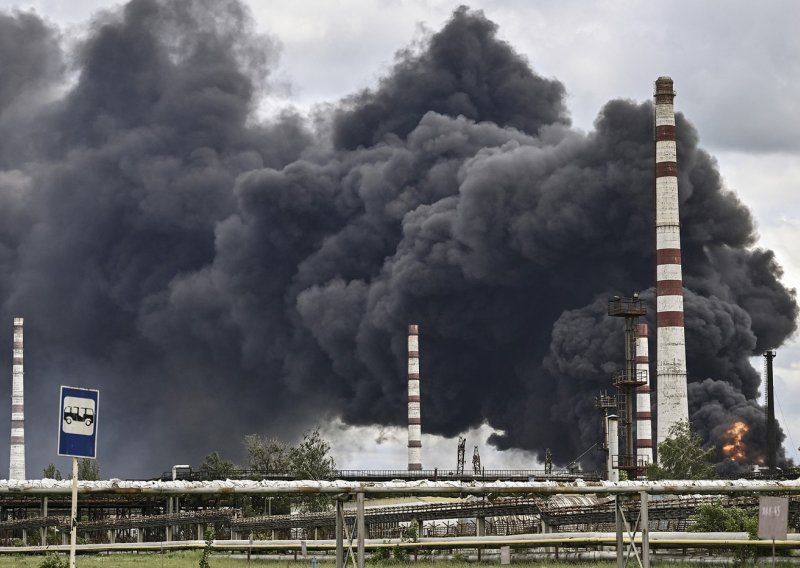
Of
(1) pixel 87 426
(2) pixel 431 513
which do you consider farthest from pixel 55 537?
(1) pixel 87 426

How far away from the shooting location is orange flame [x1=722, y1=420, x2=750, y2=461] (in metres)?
78.3

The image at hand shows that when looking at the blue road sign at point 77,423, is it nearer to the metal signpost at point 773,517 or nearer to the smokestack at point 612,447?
the metal signpost at point 773,517

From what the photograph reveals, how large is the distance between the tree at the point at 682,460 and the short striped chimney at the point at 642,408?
14.2ft

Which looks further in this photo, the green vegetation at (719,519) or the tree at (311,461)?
the tree at (311,461)

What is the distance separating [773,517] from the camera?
1734cm

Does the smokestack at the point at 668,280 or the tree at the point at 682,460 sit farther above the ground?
the smokestack at the point at 668,280

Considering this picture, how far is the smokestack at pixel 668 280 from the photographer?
6925 cm

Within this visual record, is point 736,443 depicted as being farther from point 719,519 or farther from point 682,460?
point 719,519

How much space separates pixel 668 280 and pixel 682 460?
10486mm

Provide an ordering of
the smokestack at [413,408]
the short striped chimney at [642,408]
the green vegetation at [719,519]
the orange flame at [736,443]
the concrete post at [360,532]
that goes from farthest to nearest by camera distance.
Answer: the smokestack at [413,408], the orange flame at [736,443], the short striped chimney at [642,408], the green vegetation at [719,519], the concrete post at [360,532]

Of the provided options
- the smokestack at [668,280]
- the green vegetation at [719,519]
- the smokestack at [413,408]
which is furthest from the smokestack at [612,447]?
the green vegetation at [719,519]

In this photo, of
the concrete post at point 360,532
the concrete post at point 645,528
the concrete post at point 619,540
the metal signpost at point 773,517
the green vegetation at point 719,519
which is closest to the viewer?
the concrete post at point 360,532

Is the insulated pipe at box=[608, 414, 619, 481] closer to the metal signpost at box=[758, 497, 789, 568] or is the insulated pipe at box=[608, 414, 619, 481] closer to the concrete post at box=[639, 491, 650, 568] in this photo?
the metal signpost at box=[758, 497, 789, 568]

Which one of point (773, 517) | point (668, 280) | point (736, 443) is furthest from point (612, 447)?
point (773, 517)
